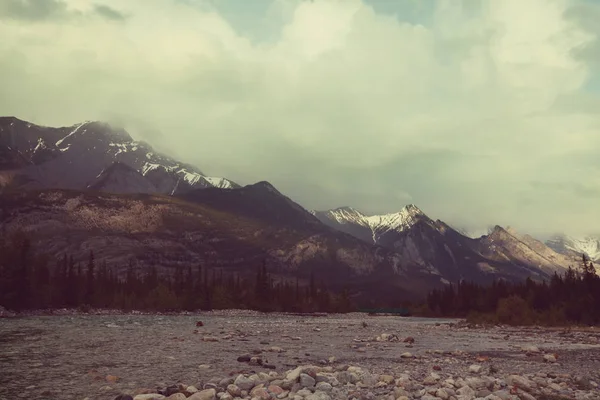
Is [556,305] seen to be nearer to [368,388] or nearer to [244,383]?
[368,388]

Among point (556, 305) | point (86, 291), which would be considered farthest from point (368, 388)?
point (86, 291)

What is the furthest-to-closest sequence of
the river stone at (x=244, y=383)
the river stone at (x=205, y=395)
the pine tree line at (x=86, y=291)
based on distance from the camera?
the pine tree line at (x=86, y=291) → the river stone at (x=244, y=383) → the river stone at (x=205, y=395)

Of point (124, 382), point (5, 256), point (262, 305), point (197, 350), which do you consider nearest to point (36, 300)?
point (5, 256)

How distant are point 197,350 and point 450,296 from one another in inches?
7159

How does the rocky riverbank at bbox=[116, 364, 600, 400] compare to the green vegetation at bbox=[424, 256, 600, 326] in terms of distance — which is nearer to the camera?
the rocky riverbank at bbox=[116, 364, 600, 400]

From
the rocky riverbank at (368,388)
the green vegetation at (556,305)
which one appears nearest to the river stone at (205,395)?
the rocky riverbank at (368,388)

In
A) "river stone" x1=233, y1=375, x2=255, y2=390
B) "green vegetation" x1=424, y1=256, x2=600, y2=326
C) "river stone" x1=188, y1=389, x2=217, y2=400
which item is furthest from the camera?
"green vegetation" x1=424, y1=256, x2=600, y2=326

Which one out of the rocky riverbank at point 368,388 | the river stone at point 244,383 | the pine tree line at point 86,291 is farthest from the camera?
the pine tree line at point 86,291

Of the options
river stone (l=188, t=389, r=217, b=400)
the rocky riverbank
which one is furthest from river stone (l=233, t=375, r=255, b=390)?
river stone (l=188, t=389, r=217, b=400)

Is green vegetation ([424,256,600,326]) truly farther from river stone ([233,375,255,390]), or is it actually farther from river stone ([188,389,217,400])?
river stone ([188,389,217,400])

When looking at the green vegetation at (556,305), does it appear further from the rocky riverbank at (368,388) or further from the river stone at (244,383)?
the river stone at (244,383)

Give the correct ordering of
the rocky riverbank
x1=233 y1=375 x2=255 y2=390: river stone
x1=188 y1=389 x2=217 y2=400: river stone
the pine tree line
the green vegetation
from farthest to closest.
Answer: the pine tree line
the green vegetation
x1=233 y1=375 x2=255 y2=390: river stone
the rocky riverbank
x1=188 y1=389 x2=217 y2=400: river stone

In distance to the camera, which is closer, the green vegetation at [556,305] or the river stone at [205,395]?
the river stone at [205,395]

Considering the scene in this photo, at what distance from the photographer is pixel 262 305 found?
18888 cm
